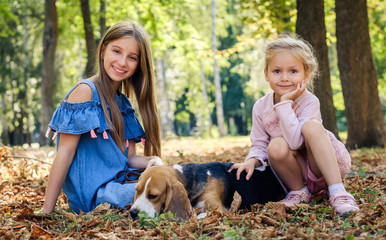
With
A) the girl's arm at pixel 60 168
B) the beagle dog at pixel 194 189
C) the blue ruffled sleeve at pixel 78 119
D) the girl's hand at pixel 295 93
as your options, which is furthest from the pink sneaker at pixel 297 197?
the girl's arm at pixel 60 168

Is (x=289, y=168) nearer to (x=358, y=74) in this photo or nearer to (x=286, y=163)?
(x=286, y=163)

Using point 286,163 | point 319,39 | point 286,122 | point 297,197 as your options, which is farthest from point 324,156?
point 319,39

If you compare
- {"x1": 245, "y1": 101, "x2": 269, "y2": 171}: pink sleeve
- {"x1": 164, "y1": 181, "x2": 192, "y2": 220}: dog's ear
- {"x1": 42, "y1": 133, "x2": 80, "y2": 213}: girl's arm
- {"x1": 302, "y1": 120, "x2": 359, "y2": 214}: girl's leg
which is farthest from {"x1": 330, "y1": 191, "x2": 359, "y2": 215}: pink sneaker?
{"x1": 42, "y1": 133, "x2": 80, "y2": 213}: girl's arm

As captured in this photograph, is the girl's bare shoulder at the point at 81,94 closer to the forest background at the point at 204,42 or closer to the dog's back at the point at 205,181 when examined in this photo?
the dog's back at the point at 205,181

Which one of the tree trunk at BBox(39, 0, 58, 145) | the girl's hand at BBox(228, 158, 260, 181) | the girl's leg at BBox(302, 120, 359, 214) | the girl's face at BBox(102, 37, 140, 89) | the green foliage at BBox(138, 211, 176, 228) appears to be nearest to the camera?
the green foliage at BBox(138, 211, 176, 228)

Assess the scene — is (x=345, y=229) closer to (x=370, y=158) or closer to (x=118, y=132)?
(x=118, y=132)

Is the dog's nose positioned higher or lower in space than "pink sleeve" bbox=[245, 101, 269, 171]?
lower

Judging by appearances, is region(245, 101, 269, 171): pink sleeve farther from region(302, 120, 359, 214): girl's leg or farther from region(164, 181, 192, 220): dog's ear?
region(164, 181, 192, 220): dog's ear

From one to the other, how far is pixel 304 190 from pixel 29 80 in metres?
32.9

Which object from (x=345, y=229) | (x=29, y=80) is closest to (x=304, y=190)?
(x=345, y=229)

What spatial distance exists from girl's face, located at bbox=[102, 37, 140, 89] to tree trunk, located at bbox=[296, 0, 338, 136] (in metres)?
5.04

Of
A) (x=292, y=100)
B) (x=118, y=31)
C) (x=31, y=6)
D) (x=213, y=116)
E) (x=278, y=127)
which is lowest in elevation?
(x=213, y=116)

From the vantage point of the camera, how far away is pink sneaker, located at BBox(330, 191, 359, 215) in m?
3.49

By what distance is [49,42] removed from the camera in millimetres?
16062
